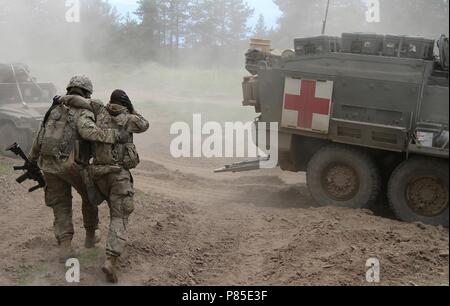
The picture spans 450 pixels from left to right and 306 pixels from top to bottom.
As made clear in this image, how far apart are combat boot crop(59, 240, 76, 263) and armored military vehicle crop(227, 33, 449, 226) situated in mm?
3258

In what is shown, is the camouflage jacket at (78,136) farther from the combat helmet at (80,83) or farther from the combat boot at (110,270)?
the combat boot at (110,270)

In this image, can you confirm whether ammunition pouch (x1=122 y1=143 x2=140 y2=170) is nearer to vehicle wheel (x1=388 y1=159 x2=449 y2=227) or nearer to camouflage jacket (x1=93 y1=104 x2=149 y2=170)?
camouflage jacket (x1=93 y1=104 x2=149 y2=170)

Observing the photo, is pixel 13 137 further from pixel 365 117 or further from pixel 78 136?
pixel 365 117

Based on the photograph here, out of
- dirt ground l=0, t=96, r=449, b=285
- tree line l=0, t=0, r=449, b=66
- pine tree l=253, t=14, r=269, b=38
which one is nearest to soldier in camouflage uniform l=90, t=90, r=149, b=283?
dirt ground l=0, t=96, r=449, b=285

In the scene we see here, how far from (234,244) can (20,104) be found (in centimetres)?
691

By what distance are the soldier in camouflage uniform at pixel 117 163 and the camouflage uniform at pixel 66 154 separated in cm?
11

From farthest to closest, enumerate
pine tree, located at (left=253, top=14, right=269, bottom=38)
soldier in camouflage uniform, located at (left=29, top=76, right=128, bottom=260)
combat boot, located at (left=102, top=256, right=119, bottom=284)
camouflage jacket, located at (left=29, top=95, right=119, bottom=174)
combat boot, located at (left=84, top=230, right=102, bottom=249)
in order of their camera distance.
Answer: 1. pine tree, located at (left=253, top=14, right=269, bottom=38)
2. combat boot, located at (left=84, top=230, right=102, bottom=249)
3. soldier in camouflage uniform, located at (left=29, top=76, right=128, bottom=260)
4. camouflage jacket, located at (left=29, top=95, right=119, bottom=174)
5. combat boot, located at (left=102, top=256, right=119, bottom=284)

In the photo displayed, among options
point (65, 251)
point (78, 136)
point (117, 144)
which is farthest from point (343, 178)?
point (65, 251)

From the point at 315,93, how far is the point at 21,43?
69.3 ft

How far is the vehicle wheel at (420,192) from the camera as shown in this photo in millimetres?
6344

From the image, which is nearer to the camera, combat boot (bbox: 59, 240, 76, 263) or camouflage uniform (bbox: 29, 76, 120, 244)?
camouflage uniform (bbox: 29, 76, 120, 244)

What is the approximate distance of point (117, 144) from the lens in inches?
204

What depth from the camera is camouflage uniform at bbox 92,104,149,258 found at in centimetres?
516

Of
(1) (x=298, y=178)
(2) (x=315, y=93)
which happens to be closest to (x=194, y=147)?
(1) (x=298, y=178)
